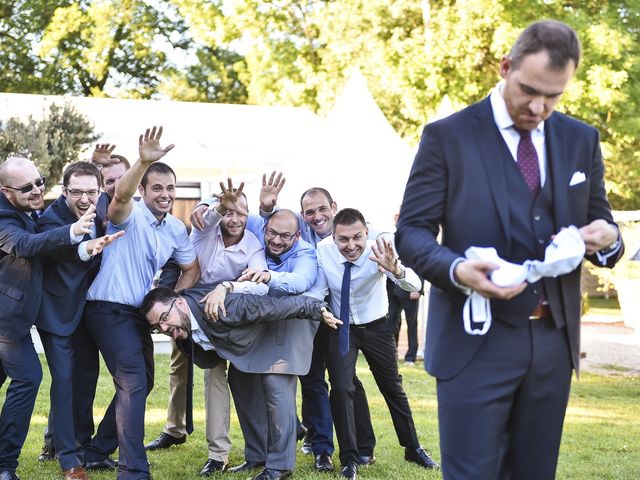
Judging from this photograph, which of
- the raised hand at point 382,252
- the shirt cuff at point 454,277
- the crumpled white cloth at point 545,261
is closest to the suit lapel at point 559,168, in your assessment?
the crumpled white cloth at point 545,261

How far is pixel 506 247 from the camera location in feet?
10.4

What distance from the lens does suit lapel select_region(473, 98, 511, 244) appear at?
10.4 ft

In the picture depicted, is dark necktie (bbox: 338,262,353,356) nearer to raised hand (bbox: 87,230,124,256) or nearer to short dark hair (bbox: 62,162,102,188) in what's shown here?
raised hand (bbox: 87,230,124,256)

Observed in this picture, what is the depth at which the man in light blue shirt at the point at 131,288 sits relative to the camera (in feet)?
19.5

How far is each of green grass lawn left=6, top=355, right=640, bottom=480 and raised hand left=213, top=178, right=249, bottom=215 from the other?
178 cm

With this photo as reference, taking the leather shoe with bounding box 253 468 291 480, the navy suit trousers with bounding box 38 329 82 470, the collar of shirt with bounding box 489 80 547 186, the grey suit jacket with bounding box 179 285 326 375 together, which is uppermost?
the collar of shirt with bounding box 489 80 547 186

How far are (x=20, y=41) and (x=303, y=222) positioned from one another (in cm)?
2764

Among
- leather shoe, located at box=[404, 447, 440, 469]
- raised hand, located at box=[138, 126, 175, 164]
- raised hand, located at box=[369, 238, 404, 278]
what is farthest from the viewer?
→ leather shoe, located at box=[404, 447, 440, 469]

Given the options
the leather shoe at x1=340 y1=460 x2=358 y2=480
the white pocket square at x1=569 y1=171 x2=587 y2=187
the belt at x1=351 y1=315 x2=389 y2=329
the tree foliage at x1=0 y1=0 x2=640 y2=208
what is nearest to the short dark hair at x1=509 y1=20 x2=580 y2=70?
the white pocket square at x1=569 y1=171 x2=587 y2=187

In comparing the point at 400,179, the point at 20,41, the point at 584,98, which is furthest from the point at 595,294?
the point at 20,41

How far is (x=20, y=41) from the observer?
32.8 m

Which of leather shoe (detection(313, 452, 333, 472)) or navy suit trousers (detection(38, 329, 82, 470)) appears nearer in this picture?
navy suit trousers (detection(38, 329, 82, 470))

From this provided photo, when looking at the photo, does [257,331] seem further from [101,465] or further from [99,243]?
[101,465]

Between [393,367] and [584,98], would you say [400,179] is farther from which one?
[393,367]
